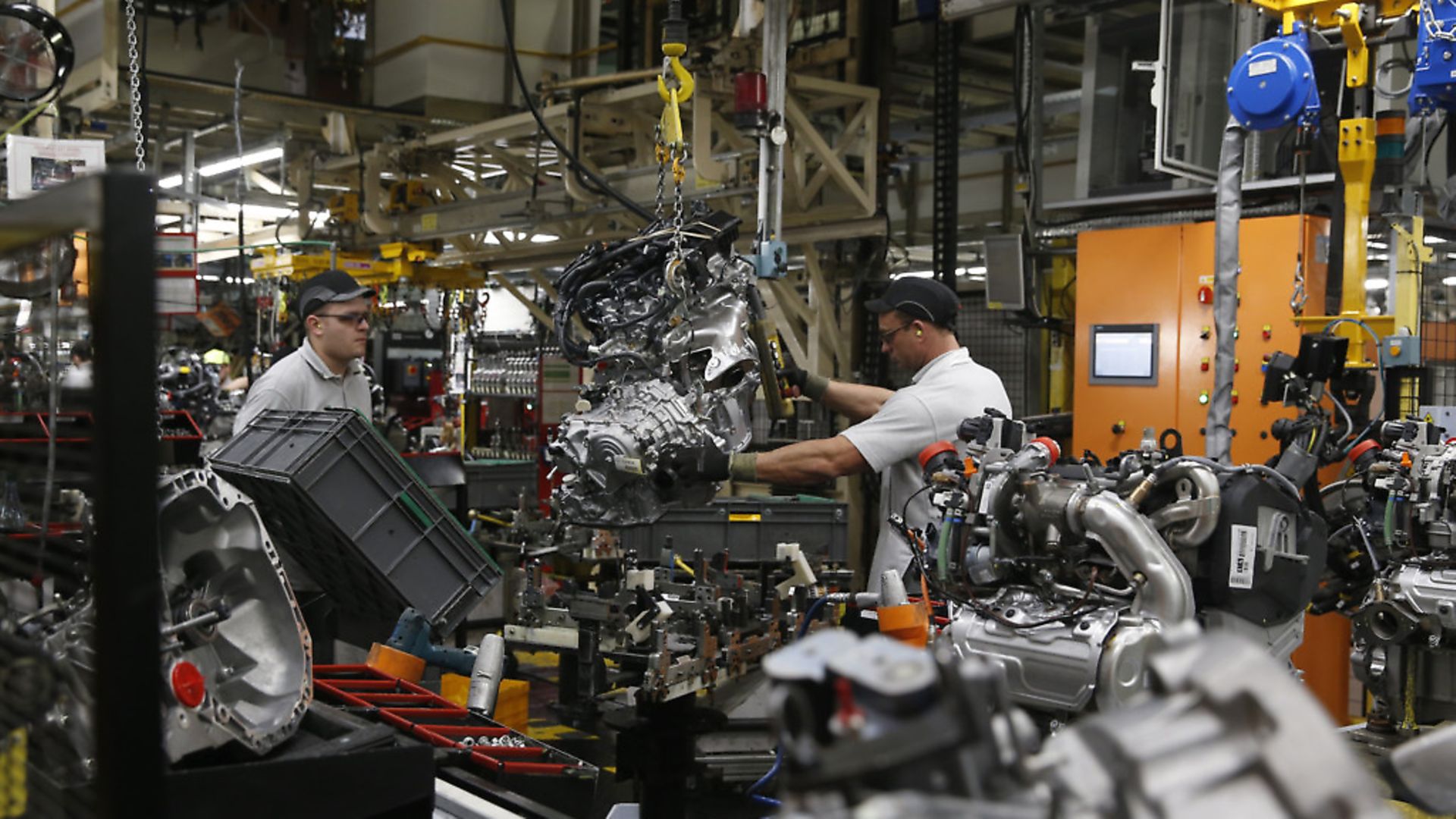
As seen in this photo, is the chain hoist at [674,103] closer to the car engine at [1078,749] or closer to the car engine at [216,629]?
the car engine at [216,629]

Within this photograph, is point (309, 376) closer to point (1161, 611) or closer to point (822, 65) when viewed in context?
point (1161, 611)

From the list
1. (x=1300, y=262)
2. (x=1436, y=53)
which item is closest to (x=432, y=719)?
(x=1436, y=53)

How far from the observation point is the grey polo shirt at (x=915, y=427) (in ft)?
13.2

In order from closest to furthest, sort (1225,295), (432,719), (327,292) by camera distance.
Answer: (432,719)
(327,292)
(1225,295)

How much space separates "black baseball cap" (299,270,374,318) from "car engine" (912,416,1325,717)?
7.62ft

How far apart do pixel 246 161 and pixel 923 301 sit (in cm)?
703

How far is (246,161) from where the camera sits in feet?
31.4

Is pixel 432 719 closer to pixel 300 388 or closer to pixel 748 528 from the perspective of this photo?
pixel 300 388

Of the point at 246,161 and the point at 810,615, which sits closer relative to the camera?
the point at 810,615

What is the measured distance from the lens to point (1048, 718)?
3121mm

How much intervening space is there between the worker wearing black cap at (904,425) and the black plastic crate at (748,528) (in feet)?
3.26

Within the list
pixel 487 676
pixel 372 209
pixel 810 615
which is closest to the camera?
pixel 487 676

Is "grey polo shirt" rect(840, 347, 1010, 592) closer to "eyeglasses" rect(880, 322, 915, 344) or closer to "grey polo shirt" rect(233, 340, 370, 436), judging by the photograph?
"eyeglasses" rect(880, 322, 915, 344)

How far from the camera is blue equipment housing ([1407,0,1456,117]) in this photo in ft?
14.6
